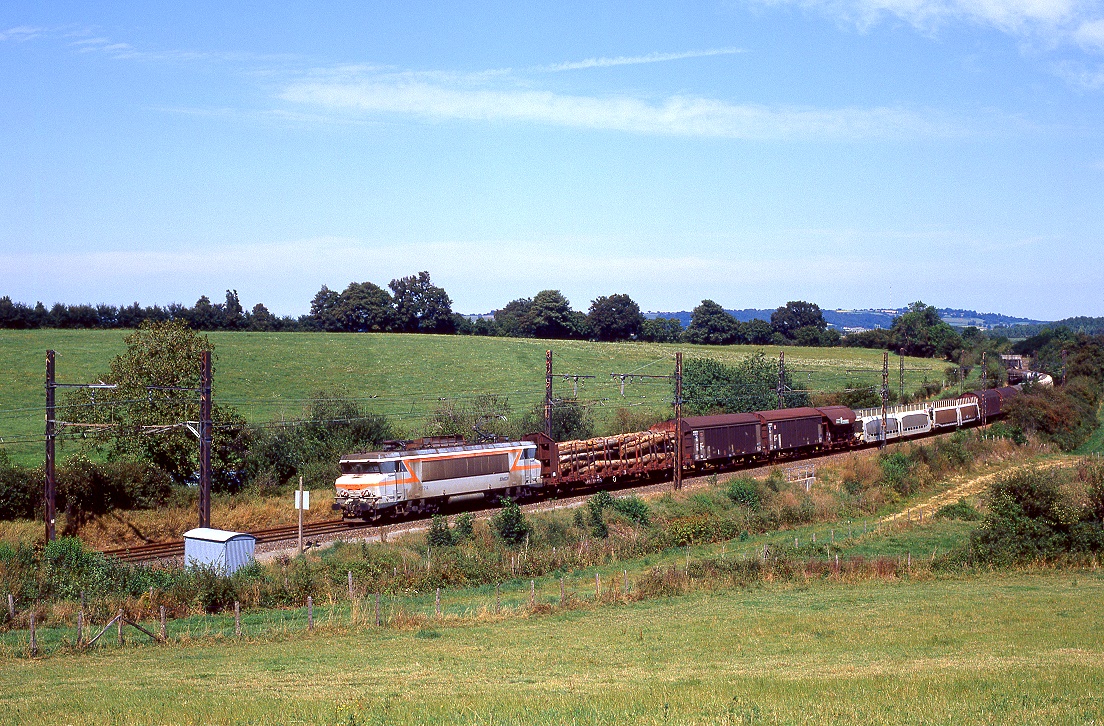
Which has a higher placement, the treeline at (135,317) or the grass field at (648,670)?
the treeline at (135,317)

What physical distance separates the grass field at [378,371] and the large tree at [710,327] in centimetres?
3142

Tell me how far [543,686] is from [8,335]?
9515cm

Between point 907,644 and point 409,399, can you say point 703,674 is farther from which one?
point 409,399

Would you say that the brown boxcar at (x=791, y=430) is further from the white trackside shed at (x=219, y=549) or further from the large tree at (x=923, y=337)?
the large tree at (x=923, y=337)

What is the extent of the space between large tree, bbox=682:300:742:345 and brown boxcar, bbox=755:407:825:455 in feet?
304

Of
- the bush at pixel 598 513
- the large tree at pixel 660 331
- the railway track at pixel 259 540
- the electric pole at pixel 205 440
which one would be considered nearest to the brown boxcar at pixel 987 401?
the bush at pixel 598 513

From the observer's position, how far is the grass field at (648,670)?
14.4 m

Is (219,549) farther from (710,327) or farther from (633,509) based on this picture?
(710,327)

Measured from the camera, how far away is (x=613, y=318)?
14888 centimetres

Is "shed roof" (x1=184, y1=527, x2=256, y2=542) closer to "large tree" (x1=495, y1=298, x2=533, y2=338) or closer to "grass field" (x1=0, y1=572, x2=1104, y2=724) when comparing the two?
"grass field" (x1=0, y1=572, x2=1104, y2=724)

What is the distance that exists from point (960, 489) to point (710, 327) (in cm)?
10157

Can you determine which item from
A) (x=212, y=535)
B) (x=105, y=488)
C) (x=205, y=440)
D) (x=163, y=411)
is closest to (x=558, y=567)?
(x=212, y=535)

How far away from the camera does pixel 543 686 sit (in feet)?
56.4

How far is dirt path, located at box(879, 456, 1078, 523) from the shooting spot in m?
51.2
